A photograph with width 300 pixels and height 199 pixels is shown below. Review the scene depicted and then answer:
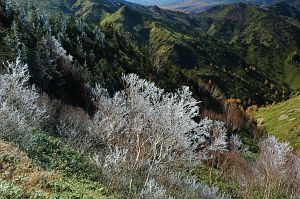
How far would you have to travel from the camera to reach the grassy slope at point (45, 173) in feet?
59.6

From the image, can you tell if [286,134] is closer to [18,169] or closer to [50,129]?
[50,129]

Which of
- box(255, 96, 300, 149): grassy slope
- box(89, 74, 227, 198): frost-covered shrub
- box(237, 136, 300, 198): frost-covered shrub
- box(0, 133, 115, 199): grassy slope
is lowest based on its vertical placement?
box(255, 96, 300, 149): grassy slope

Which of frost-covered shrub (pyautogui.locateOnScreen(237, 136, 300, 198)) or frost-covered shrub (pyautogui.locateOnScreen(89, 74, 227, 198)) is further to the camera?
frost-covered shrub (pyautogui.locateOnScreen(237, 136, 300, 198))

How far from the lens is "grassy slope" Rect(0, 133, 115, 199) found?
18.2 meters

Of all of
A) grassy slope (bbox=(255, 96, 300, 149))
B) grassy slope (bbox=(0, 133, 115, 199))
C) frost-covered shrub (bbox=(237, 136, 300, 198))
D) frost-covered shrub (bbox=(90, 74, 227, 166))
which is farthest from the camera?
grassy slope (bbox=(255, 96, 300, 149))

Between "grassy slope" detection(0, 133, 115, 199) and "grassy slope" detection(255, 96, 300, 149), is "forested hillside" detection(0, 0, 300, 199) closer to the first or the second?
"grassy slope" detection(0, 133, 115, 199)

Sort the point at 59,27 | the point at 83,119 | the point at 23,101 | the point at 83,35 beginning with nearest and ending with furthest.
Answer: the point at 23,101 < the point at 83,119 < the point at 59,27 < the point at 83,35

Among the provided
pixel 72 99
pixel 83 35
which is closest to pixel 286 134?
pixel 83 35

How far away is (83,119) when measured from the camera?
47938 mm

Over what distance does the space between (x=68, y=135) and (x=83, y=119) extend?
794 cm

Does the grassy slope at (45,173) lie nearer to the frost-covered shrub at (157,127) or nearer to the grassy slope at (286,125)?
the frost-covered shrub at (157,127)

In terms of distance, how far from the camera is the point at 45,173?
21312 mm

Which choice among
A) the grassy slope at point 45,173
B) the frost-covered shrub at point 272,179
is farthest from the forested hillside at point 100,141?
the frost-covered shrub at point 272,179

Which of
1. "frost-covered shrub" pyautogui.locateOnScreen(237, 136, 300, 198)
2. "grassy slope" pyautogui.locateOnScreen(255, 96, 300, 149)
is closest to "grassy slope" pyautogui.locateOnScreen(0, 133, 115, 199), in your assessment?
"frost-covered shrub" pyautogui.locateOnScreen(237, 136, 300, 198)
